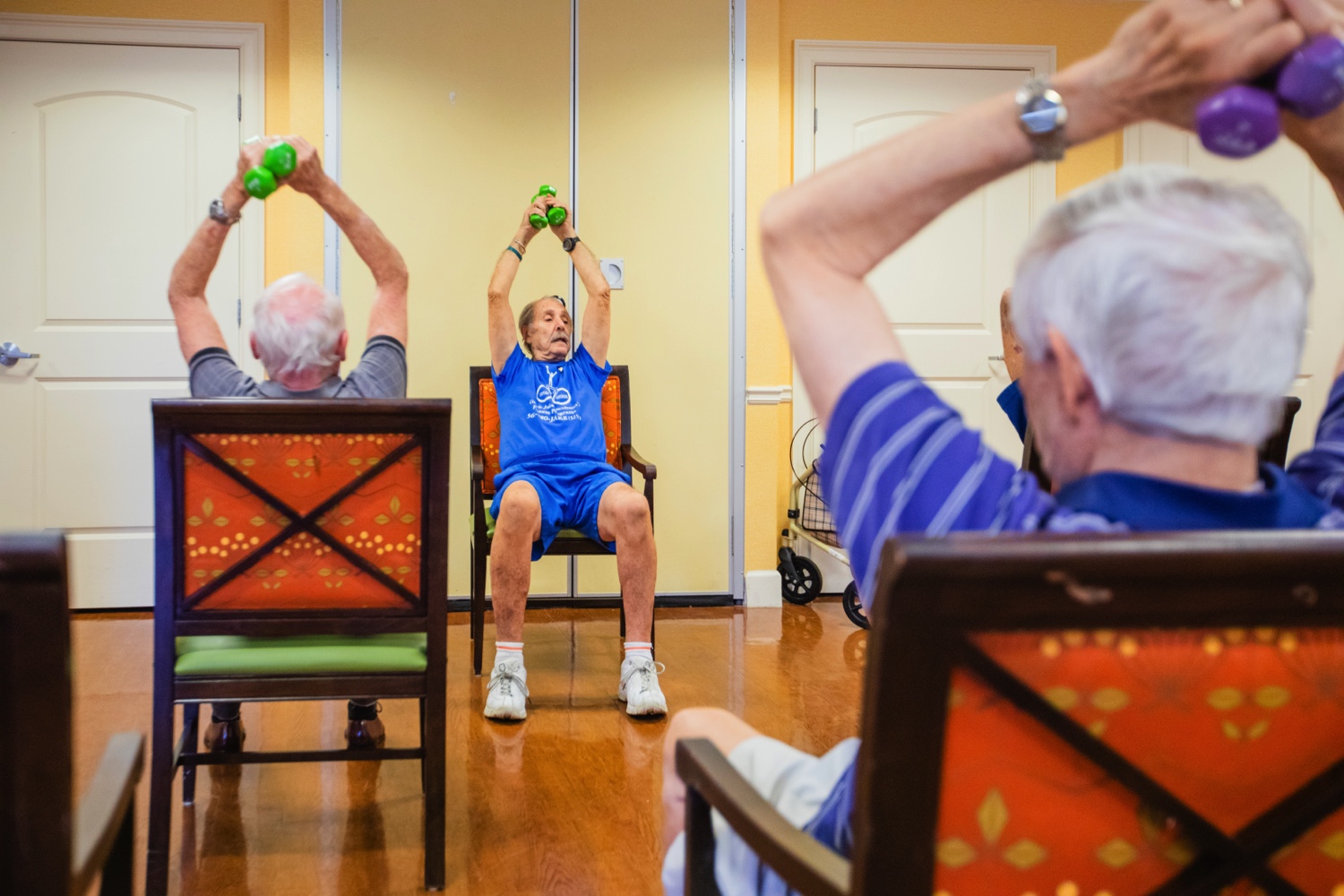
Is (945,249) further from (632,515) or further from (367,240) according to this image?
(367,240)

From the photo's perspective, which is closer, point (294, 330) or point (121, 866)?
point (121, 866)

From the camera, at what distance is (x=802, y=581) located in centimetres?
455

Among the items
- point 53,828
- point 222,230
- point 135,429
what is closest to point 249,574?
point 222,230

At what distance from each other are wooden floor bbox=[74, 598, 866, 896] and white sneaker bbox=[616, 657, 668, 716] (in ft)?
0.12

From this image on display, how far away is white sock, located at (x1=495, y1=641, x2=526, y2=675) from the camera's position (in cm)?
295

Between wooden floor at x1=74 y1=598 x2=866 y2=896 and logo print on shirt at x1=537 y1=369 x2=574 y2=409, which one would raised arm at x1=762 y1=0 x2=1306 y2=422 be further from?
logo print on shirt at x1=537 y1=369 x2=574 y2=409

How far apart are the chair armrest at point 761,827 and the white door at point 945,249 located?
12.9ft

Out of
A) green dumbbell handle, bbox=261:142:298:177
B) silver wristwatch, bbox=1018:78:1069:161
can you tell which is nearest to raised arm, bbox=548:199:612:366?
green dumbbell handle, bbox=261:142:298:177

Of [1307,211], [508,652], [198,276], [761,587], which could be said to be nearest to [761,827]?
[198,276]

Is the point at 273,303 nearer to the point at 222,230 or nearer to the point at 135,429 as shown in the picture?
the point at 222,230

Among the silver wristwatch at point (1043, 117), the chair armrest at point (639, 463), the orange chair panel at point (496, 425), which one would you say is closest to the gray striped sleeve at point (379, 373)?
the chair armrest at point (639, 463)

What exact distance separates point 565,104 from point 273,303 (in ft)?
8.80

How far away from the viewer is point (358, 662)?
183 centimetres

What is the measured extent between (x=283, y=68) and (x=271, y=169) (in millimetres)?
2823
